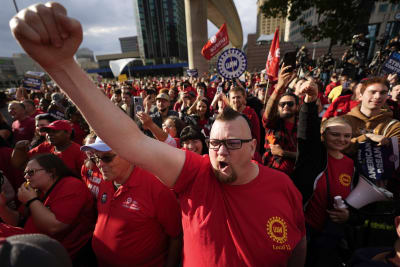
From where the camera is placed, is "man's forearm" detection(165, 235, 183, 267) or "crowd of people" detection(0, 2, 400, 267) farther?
"man's forearm" detection(165, 235, 183, 267)

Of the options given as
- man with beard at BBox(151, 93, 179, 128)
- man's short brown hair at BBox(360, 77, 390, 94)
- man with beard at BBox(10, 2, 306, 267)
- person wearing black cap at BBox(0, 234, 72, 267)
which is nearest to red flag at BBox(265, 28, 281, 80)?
man's short brown hair at BBox(360, 77, 390, 94)

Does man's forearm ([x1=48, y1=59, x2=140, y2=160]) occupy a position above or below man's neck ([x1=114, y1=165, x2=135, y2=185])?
above

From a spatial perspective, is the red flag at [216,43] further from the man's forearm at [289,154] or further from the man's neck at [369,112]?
the man's forearm at [289,154]

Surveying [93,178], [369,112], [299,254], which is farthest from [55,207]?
[369,112]

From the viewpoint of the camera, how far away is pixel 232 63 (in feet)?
14.1

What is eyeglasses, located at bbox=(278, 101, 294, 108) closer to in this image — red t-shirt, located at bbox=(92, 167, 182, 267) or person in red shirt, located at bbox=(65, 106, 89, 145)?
red t-shirt, located at bbox=(92, 167, 182, 267)

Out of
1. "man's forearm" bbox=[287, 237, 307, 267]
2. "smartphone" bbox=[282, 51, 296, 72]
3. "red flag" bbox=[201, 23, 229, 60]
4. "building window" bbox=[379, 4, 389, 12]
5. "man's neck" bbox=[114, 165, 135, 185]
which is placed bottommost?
"man's forearm" bbox=[287, 237, 307, 267]

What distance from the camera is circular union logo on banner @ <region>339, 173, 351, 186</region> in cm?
195

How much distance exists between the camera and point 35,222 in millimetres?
1689

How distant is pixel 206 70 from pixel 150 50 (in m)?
45.3

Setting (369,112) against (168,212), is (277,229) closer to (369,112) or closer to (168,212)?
(168,212)

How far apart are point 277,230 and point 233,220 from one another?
30cm

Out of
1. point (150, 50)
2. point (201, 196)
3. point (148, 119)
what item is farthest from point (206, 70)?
point (150, 50)

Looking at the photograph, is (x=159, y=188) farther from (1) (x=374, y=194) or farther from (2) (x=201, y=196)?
(1) (x=374, y=194)
